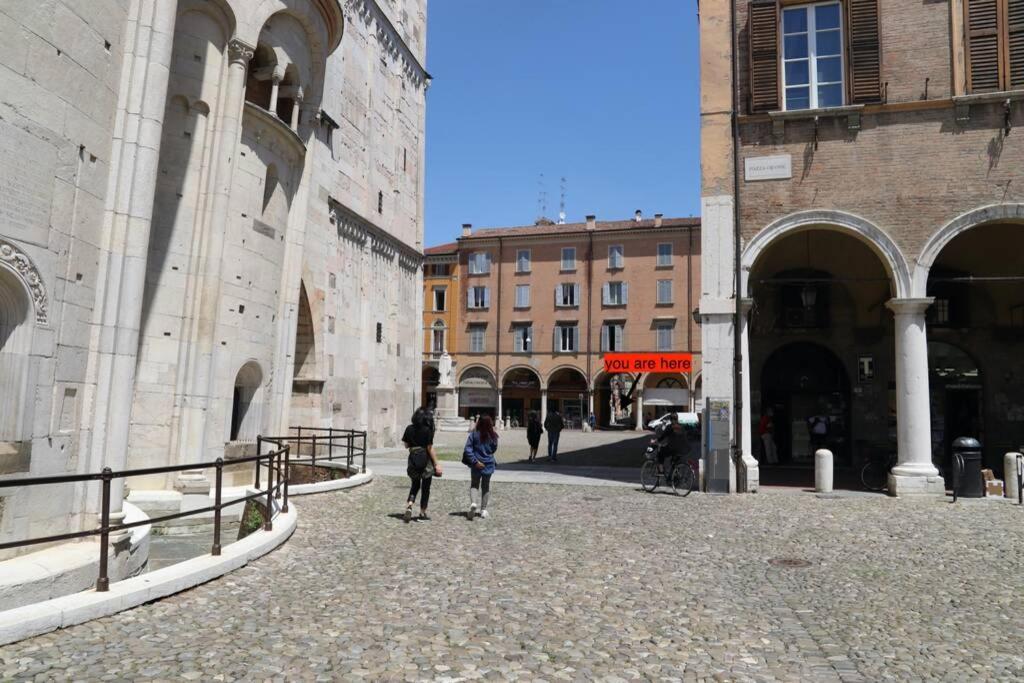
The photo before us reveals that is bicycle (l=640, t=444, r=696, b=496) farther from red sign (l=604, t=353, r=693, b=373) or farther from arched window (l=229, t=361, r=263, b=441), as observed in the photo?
red sign (l=604, t=353, r=693, b=373)

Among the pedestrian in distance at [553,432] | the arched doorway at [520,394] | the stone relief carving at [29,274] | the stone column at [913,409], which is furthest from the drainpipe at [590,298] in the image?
the stone relief carving at [29,274]

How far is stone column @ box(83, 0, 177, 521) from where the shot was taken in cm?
807

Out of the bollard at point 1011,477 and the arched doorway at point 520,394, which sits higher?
the arched doorway at point 520,394

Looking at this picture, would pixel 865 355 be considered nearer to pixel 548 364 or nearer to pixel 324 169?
pixel 324 169

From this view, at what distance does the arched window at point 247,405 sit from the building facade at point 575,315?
33.7 metres

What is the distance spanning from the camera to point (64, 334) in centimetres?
711

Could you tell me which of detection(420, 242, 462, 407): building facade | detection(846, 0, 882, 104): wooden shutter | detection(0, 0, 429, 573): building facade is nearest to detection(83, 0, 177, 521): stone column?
detection(0, 0, 429, 573): building facade

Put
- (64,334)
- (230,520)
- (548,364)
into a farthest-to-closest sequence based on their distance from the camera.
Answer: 1. (548,364)
2. (230,520)
3. (64,334)

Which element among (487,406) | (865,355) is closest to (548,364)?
(487,406)

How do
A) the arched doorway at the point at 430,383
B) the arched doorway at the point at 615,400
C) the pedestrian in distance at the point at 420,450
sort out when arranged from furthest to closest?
the arched doorway at the point at 430,383 < the arched doorway at the point at 615,400 < the pedestrian in distance at the point at 420,450

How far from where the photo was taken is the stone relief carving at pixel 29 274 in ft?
20.7

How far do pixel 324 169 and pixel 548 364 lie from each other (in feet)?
92.4

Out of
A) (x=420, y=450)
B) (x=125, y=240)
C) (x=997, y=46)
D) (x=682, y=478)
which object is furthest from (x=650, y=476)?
(x=997, y=46)

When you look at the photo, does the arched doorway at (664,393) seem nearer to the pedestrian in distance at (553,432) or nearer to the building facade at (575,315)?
the building facade at (575,315)
